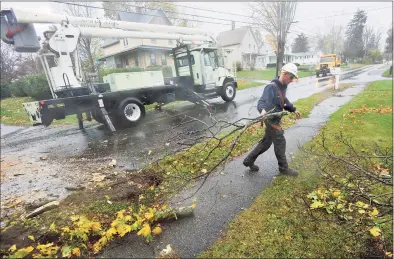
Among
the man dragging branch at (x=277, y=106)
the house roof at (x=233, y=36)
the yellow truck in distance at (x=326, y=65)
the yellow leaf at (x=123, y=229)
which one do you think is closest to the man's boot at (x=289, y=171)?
the man dragging branch at (x=277, y=106)

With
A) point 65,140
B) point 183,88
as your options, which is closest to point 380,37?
point 183,88

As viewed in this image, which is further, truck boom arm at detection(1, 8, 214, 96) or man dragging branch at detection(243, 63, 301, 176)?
truck boom arm at detection(1, 8, 214, 96)

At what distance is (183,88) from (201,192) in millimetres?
7826

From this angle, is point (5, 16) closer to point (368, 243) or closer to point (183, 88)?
point (183, 88)

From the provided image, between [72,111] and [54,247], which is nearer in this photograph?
[54,247]

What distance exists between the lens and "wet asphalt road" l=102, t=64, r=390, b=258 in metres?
2.58

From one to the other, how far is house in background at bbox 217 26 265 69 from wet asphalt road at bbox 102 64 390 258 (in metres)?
46.1

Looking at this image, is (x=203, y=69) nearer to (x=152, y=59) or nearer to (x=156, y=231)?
(x=156, y=231)

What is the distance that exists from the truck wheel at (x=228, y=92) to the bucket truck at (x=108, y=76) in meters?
0.31

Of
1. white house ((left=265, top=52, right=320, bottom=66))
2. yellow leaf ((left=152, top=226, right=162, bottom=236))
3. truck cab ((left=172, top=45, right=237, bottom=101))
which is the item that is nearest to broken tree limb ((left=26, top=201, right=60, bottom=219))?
yellow leaf ((left=152, top=226, right=162, bottom=236))

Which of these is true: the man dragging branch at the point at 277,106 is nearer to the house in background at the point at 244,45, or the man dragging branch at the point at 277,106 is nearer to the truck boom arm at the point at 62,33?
the truck boom arm at the point at 62,33

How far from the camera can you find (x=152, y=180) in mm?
4180

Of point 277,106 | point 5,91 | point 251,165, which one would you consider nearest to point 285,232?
point 251,165

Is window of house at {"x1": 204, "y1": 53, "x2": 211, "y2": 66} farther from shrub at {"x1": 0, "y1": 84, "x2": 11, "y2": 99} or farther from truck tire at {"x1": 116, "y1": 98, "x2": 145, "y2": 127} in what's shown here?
shrub at {"x1": 0, "y1": 84, "x2": 11, "y2": 99}
